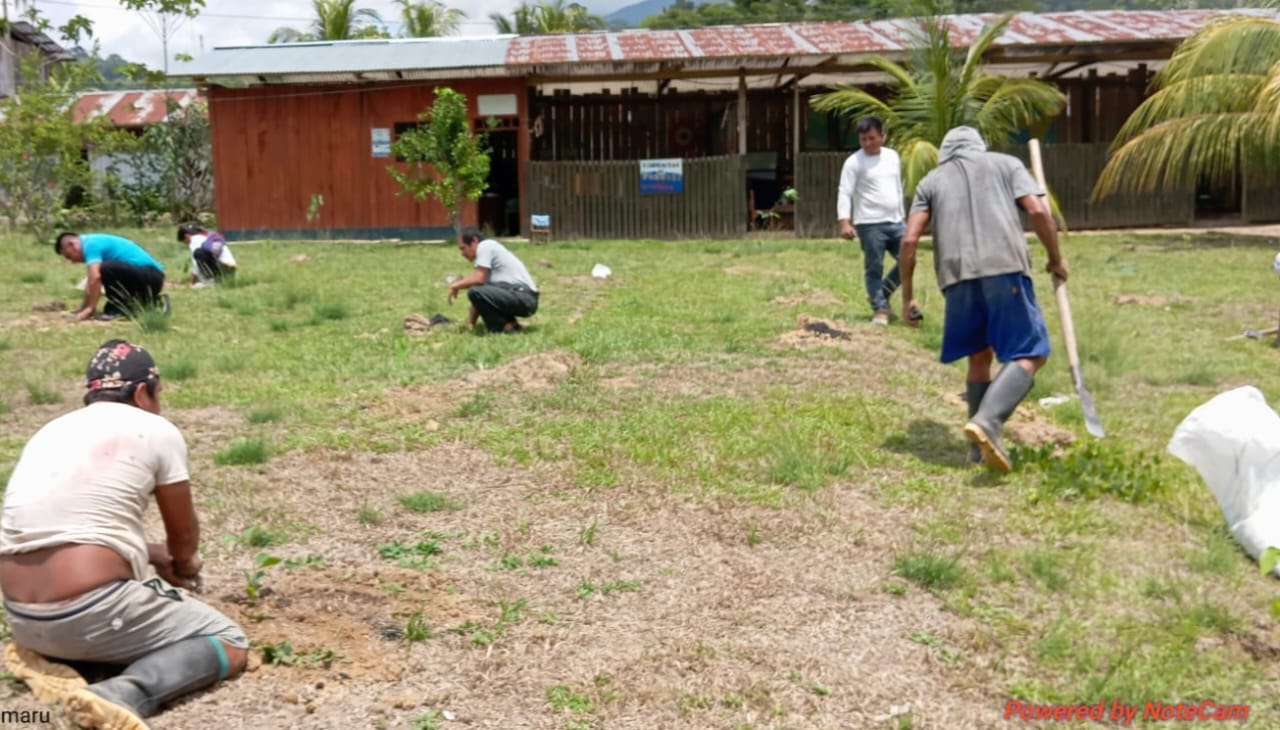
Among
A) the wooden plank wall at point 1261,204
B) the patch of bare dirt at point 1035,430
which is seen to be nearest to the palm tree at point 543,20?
the wooden plank wall at point 1261,204

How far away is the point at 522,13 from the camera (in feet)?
120

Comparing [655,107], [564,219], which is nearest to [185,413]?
[564,219]

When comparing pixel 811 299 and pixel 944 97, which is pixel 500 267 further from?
pixel 944 97

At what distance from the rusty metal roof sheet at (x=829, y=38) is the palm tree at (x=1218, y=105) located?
2436 millimetres

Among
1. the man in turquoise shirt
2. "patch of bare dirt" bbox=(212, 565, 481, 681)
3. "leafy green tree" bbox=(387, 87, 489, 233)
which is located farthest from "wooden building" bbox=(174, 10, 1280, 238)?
"patch of bare dirt" bbox=(212, 565, 481, 681)

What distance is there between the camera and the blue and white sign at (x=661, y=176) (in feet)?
66.3

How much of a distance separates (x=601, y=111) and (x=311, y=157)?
5.68 meters

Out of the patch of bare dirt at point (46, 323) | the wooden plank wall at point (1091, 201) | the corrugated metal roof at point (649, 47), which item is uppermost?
the corrugated metal roof at point (649, 47)

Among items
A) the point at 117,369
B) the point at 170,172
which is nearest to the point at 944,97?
the point at 117,369

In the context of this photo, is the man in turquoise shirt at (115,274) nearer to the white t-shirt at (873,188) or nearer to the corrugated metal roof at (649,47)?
the white t-shirt at (873,188)

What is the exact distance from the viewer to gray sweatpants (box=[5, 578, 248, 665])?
10.8 ft

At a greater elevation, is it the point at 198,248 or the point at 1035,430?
the point at 198,248

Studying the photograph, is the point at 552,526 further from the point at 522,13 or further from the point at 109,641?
the point at 522,13

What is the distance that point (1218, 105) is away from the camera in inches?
661
